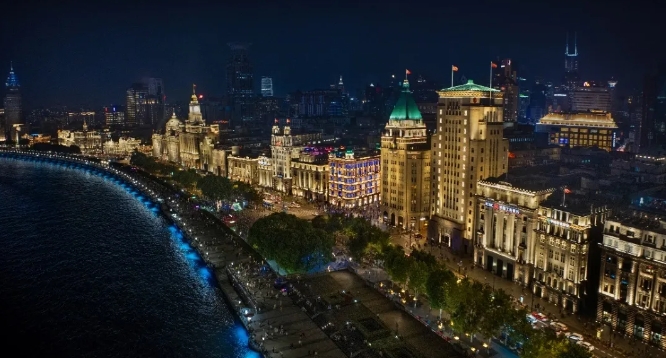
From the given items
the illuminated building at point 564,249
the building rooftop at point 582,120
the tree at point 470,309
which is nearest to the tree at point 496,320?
the tree at point 470,309

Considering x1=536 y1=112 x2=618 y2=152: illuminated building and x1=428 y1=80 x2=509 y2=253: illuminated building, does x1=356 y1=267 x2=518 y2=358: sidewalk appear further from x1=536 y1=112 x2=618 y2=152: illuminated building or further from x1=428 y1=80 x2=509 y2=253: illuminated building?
x1=536 y1=112 x2=618 y2=152: illuminated building

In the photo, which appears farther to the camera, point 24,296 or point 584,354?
point 24,296

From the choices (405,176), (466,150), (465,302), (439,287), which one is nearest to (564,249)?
(439,287)

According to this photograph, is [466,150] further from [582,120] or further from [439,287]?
[582,120]

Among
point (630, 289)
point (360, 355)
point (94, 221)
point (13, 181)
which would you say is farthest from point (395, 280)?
point (13, 181)

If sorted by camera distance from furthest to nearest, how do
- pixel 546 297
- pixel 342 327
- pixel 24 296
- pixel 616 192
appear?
pixel 616 192 → pixel 24 296 → pixel 546 297 → pixel 342 327

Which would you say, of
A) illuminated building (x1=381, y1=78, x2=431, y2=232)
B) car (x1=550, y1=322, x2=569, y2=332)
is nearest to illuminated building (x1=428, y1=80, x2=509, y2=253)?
illuminated building (x1=381, y1=78, x2=431, y2=232)

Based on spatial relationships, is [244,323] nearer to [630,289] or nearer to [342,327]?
[342,327]
